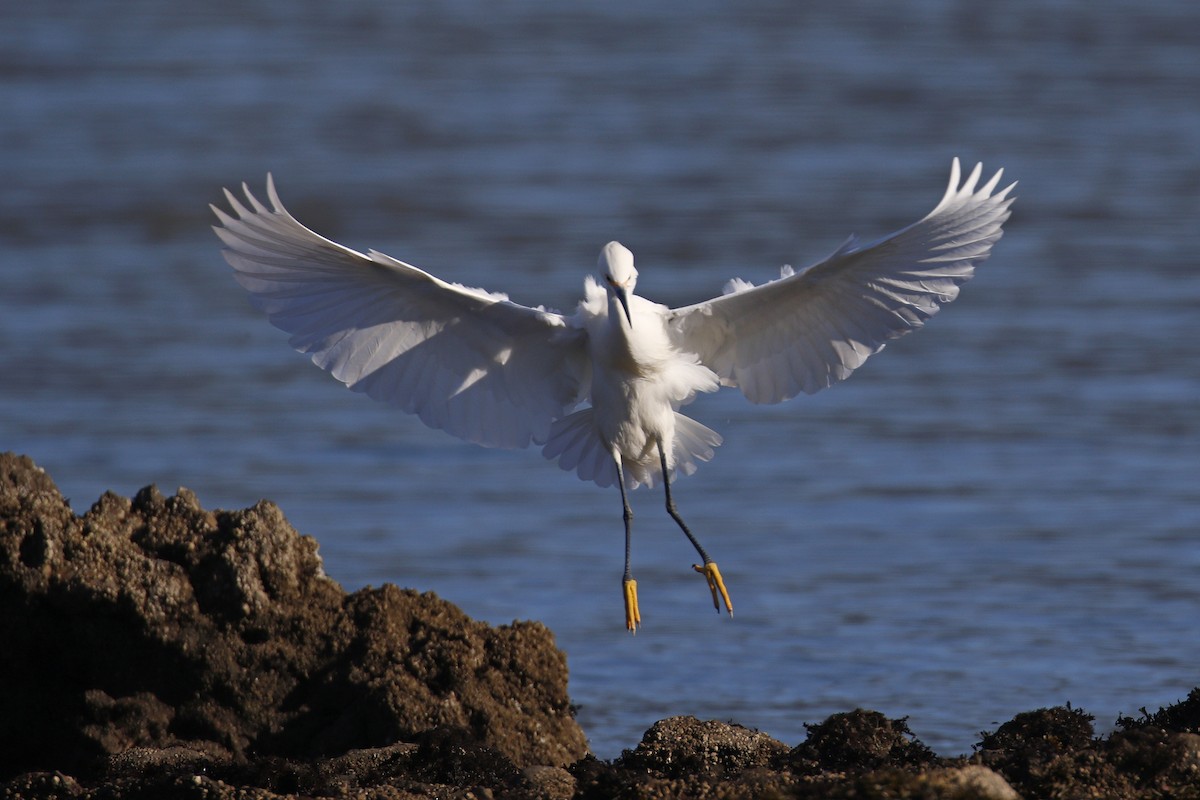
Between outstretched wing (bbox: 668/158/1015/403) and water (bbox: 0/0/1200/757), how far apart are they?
5.56 feet

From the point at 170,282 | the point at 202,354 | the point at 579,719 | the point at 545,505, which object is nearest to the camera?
the point at 579,719

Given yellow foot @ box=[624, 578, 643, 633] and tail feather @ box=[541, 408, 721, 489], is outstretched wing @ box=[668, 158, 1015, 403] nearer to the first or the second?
tail feather @ box=[541, 408, 721, 489]

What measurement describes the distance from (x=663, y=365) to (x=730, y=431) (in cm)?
537

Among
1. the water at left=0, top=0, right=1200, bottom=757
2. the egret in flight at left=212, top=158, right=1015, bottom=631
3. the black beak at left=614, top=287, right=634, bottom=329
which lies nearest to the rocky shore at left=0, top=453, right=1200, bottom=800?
the egret in flight at left=212, top=158, right=1015, bottom=631

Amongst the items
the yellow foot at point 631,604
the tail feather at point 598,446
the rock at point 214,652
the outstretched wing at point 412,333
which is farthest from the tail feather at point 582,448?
the rock at point 214,652

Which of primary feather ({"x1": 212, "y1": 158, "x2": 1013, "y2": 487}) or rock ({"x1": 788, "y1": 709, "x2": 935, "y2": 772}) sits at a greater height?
primary feather ({"x1": 212, "y1": 158, "x2": 1013, "y2": 487})

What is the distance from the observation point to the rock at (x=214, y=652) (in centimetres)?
688

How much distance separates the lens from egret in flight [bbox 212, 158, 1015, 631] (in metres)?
7.57

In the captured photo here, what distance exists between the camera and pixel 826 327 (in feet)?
26.3

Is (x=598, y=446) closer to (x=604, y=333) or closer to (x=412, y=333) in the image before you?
(x=604, y=333)

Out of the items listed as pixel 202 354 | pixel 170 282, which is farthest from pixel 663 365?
pixel 170 282

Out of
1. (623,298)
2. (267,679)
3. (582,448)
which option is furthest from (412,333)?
(267,679)

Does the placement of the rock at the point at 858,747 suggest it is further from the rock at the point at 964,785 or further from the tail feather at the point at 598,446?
the tail feather at the point at 598,446

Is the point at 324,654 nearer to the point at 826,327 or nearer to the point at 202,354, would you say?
the point at 826,327
